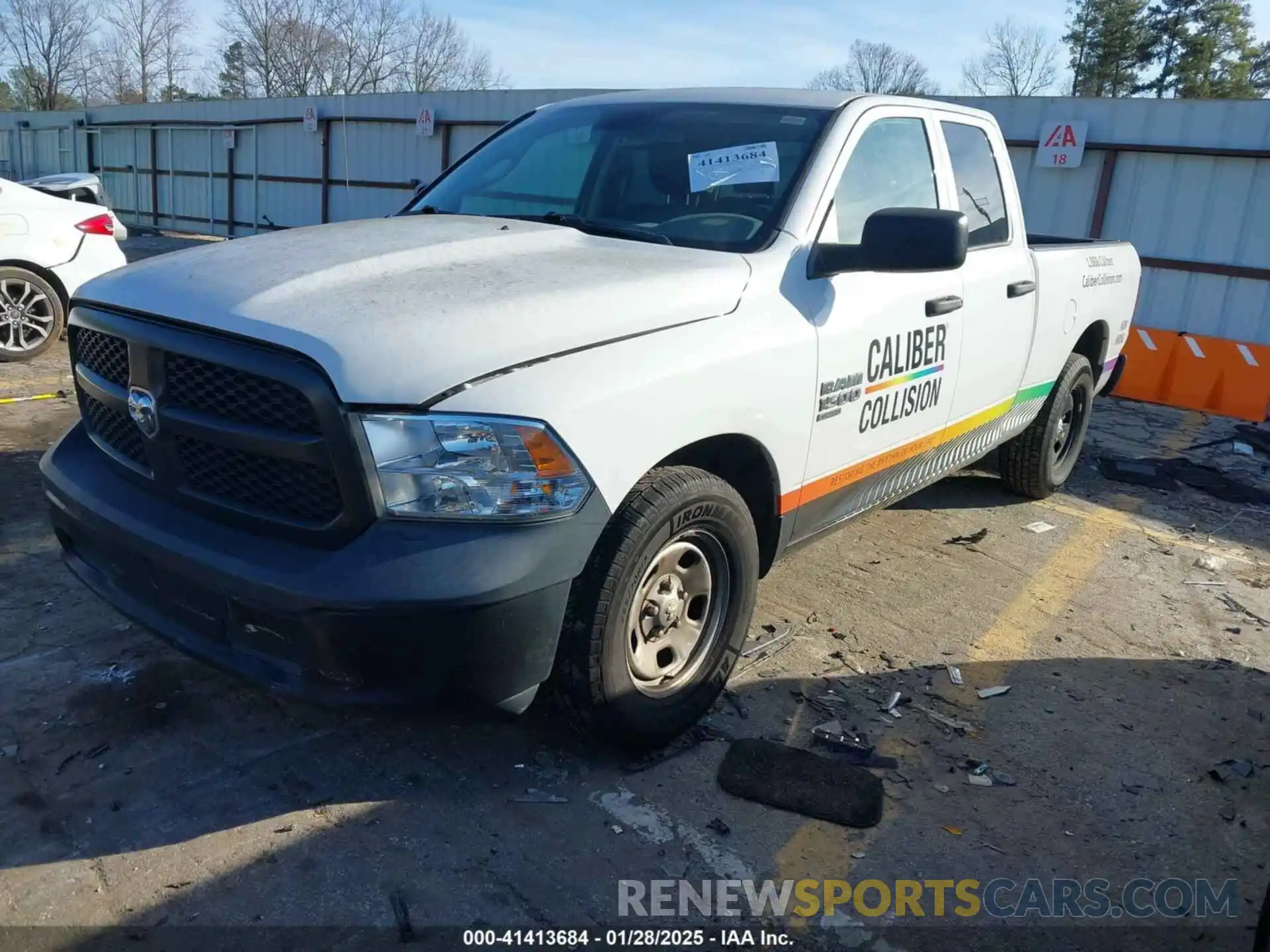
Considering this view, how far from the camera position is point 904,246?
3162mm

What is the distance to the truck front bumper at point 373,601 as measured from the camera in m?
2.30

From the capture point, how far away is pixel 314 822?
275 centimetres

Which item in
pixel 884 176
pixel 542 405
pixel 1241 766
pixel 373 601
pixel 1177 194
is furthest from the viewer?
pixel 1177 194

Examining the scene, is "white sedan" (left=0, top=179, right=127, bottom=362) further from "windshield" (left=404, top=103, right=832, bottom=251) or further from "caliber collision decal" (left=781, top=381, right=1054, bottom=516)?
"caliber collision decal" (left=781, top=381, right=1054, bottom=516)

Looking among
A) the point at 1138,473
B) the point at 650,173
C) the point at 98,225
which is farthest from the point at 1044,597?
the point at 98,225

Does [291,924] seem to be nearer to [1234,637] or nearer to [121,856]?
[121,856]

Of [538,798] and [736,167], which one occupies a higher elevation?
[736,167]

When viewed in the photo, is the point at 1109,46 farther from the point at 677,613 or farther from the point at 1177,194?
the point at 677,613

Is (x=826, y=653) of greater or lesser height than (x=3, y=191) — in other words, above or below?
below

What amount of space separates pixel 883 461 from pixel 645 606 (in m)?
1.35

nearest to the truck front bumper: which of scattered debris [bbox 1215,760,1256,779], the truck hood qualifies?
the truck hood

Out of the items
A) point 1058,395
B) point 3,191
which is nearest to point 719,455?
point 1058,395

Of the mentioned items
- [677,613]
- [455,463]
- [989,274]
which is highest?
[989,274]

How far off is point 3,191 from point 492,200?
606 cm
